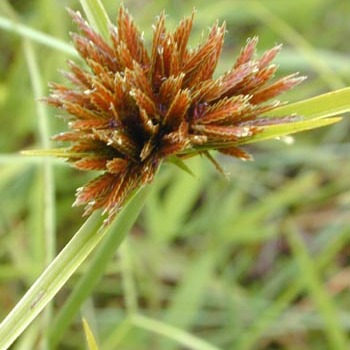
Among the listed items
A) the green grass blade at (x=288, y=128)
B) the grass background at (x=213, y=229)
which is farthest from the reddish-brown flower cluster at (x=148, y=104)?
the grass background at (x=213, y=229)

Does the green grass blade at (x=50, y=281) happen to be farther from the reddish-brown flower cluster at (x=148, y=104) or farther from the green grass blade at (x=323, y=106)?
the green grass blade at (x=323, y=106)

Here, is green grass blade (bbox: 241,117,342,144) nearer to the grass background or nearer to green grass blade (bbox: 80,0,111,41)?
green grass blade (bbox: 80,0,111,41)

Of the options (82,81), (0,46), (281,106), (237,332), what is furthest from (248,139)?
(0,46)

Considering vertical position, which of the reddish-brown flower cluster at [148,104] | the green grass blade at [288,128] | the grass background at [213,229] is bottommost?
the grass background at [213,229]

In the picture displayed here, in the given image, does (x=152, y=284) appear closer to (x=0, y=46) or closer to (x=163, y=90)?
(x=0, y=46)

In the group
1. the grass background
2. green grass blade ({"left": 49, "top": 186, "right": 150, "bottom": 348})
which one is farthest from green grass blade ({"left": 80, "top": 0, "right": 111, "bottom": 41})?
the grass background

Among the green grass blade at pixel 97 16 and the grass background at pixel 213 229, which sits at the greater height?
the green grass blade at pixel 97 16

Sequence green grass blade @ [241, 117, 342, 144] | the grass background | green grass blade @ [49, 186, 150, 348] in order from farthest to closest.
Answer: the grass background → green grass blade @ [49, 186, 150, 348] → green grass blade @ [241, 117, 342, 144]
